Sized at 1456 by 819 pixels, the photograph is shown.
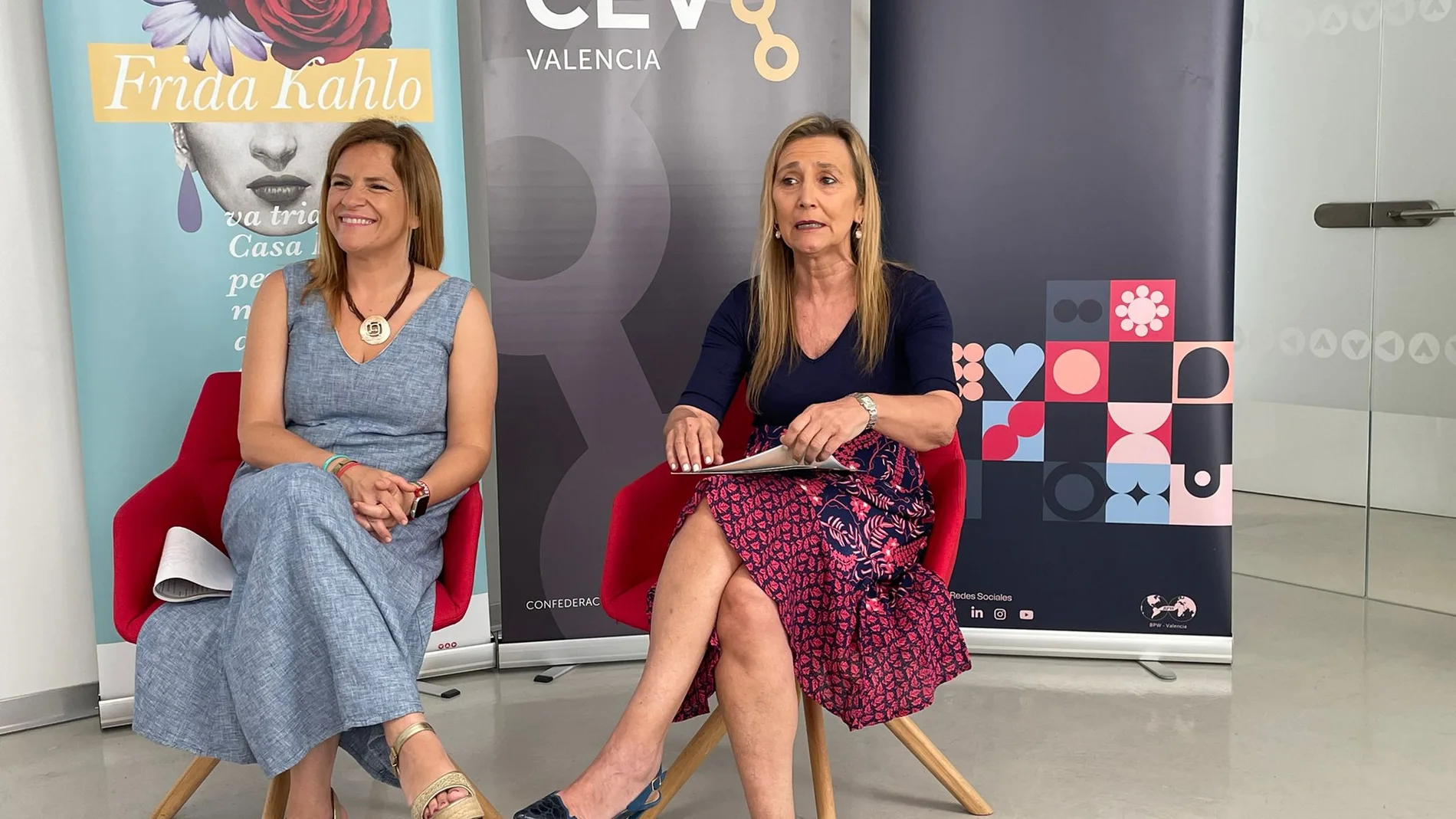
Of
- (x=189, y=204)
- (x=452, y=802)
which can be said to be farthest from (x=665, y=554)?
(x=189, y=204)

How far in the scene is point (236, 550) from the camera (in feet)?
7.17

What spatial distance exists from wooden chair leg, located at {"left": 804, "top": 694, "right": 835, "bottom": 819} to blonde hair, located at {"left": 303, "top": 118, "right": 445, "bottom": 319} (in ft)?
4.25

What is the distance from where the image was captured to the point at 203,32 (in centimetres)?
300

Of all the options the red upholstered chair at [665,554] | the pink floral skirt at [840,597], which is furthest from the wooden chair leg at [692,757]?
the pink floral skirt at [840,597]

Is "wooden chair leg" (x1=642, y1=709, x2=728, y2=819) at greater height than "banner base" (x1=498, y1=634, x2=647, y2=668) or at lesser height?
greater

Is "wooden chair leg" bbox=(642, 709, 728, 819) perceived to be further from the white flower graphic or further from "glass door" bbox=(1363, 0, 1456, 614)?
"glass door" bbox=(1363, 0, 1456, 614)

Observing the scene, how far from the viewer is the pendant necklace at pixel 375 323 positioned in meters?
2.49

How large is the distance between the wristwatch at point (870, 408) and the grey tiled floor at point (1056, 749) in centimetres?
87

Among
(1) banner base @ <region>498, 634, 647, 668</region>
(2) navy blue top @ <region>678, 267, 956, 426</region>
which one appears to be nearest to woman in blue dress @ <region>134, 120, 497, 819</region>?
(2) navy blue top @ <region>678, 267, 956, 426</region>

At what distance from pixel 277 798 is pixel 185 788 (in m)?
0.35

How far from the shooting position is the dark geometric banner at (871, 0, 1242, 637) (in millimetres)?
3229

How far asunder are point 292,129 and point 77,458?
104cm

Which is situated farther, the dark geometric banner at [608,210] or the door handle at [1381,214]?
the door handle at [1381,214]

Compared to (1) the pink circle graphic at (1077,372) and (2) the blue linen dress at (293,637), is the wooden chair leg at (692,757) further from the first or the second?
(1) the pink circle graphic at (1077,372)
